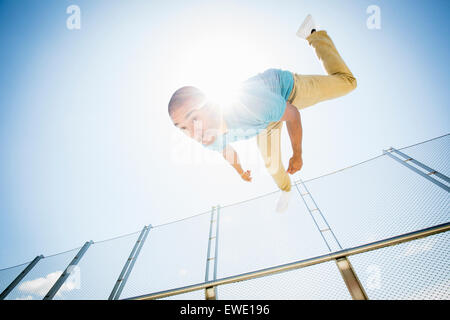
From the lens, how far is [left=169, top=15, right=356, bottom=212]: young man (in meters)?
1.47

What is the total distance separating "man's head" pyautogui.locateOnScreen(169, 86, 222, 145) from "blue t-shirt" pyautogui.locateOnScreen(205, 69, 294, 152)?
0.12 meters

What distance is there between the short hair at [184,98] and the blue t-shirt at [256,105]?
0.24 meters

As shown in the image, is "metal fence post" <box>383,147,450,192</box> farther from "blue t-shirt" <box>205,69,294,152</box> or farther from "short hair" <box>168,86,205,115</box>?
"short hair" <box>168,86,205,115</box>

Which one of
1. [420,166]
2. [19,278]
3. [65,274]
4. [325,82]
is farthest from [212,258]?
[19,278]

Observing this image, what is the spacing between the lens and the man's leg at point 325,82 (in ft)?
5.89

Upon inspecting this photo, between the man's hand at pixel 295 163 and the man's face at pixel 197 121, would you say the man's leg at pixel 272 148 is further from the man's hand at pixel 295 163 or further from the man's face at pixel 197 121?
the man's face at pixel 197 121

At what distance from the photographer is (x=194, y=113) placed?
147cm

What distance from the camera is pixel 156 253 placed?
9.10 feet

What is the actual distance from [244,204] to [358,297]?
2073 mm

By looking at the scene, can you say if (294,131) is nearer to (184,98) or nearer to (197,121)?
(197,121)

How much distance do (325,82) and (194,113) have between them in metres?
1.28

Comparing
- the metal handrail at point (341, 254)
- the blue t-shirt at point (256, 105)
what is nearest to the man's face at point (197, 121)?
the blue t-shirt at point (256, 105)

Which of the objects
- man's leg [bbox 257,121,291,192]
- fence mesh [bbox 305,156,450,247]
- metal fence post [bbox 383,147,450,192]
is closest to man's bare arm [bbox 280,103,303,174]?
man's leg [bbox 257,121,291,192]
